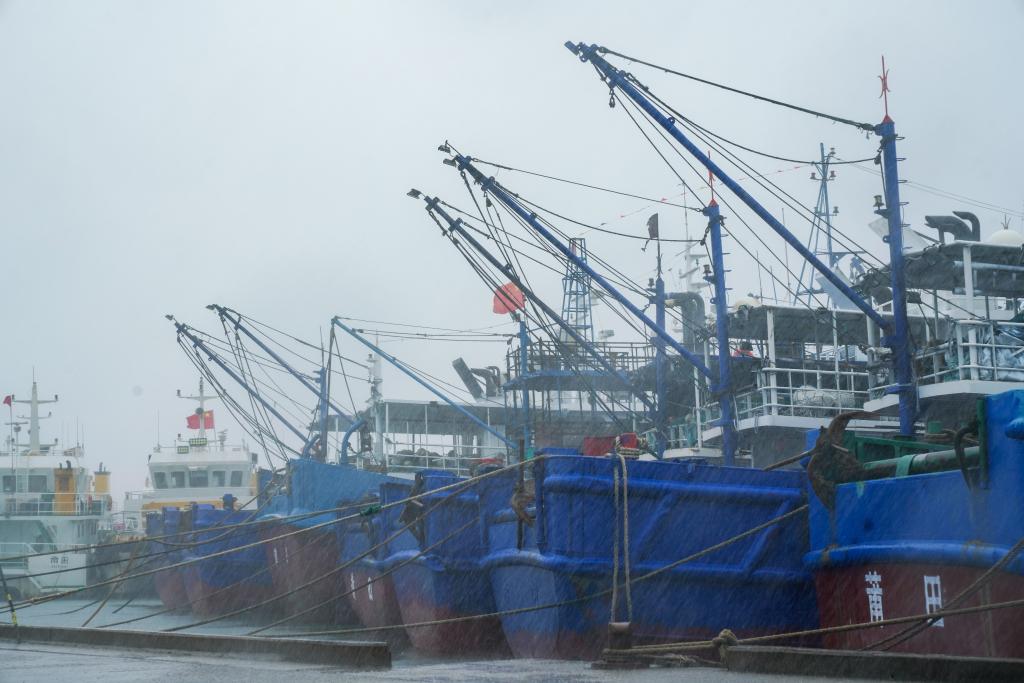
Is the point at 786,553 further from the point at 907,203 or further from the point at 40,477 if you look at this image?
the point at 40,477

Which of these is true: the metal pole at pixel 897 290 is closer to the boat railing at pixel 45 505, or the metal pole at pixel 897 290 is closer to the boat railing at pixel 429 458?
the boat railing at pixel 429 458

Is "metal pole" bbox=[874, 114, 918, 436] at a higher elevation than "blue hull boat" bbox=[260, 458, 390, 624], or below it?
higher

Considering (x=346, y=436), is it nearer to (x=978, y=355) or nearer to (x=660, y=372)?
(x=660, y=372)

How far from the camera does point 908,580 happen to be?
29.8 feet

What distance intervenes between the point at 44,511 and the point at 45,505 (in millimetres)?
511

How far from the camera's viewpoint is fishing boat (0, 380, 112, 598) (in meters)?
33.1

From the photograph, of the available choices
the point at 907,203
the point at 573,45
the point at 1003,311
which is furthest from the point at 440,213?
the point at 1003,311

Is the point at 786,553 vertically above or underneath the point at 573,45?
underneath

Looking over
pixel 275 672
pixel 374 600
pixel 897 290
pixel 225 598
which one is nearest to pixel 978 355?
pixel 897 290

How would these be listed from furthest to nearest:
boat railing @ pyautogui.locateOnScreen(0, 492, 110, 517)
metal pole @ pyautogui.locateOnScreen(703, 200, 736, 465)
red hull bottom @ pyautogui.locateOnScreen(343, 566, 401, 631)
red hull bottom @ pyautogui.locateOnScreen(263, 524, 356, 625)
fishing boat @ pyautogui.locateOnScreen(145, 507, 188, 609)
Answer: boat railing @ pyautogui.locateOnScreen(0, 492, 110, 517) < fishing boat @ pyautogui.locateOnScreen(145, 507, 188, 609) < red hull bottom @ pyautogui.locateOnScreen(263, 524, 356, 625) < metal pole @ pyautogui.locateOnScreen(703, 200, 736, 465) < red hull bottom @ pyautogui.locateOnScreen(343, 566, 401, 631)

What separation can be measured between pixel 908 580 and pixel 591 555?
322 cm

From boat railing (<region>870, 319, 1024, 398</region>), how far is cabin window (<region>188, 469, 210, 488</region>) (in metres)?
25.2

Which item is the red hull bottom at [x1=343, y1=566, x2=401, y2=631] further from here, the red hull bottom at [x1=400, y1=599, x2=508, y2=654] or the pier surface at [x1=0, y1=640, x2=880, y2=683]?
the pier surface at [x1=0, y1=640, x2=880, y2=683]

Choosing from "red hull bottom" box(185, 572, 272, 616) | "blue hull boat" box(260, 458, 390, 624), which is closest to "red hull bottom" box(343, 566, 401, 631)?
"blue hull boat" box(260, 458, 390, 624)
